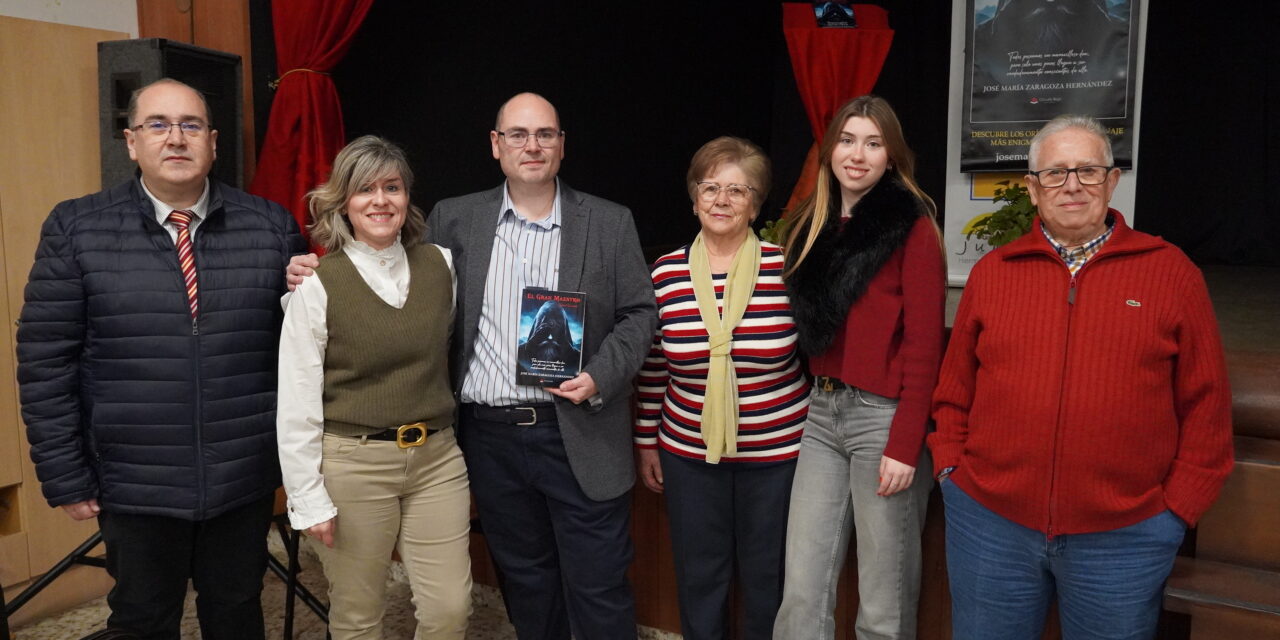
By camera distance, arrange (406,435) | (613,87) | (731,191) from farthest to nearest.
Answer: (613,87) → (731,191) → (406,435)

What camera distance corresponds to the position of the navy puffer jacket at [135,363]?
1.87m

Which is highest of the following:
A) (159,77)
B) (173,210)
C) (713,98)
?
(713,98)

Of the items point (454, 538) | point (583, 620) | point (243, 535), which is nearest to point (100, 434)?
point (243, 535)

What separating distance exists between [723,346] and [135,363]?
125 cm

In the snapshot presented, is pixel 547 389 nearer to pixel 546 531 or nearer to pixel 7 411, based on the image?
pixel 546 531

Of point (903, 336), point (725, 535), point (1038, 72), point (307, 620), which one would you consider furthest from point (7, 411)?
point (1038, 72)

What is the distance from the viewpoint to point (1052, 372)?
162 centimetres

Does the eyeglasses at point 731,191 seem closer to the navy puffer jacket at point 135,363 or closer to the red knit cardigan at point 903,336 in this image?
the red knit cardigan at point 903,336

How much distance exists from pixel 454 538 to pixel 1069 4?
3.17 m

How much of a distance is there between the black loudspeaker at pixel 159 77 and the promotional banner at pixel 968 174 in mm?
2763

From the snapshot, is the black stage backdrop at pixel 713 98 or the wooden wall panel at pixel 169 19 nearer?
the wooden wall panel at pixel 169 19

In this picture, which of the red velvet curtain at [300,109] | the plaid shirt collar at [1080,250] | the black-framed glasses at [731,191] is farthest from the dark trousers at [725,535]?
the red velvet curtain at [300,109]

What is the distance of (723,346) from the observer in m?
2.05

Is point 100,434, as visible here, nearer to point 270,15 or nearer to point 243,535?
point 243,535
